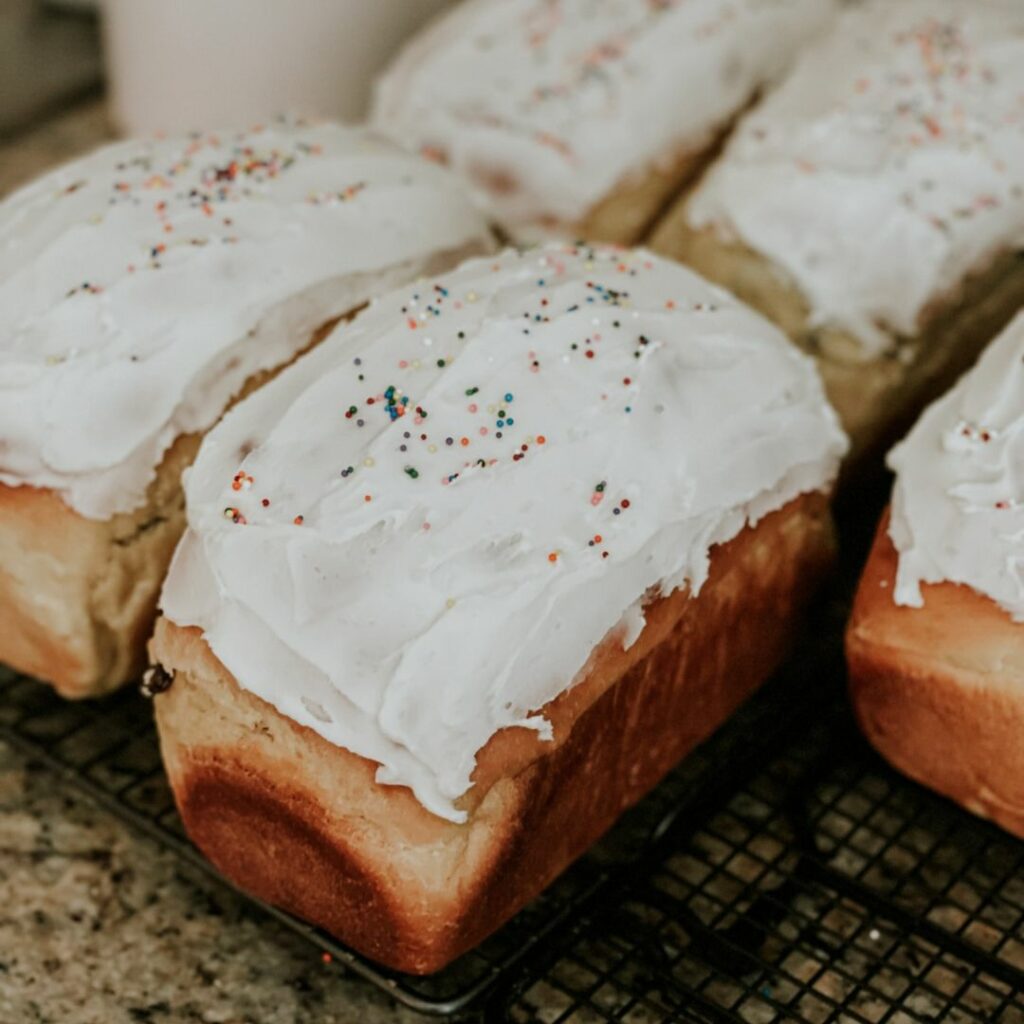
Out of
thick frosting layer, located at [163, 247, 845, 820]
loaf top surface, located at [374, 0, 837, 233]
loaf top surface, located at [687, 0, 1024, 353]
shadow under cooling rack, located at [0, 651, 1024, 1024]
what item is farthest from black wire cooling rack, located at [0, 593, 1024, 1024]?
loaf top surface, located at [374, 0, 837, 233]

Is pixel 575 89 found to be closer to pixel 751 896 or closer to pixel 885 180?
pixel 885 180

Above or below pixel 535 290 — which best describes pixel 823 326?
below

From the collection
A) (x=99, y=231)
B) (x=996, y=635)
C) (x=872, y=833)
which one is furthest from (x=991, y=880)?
(x=99, y=231)

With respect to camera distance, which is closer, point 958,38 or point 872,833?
point 872,833

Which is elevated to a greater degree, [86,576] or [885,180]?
[885,180]

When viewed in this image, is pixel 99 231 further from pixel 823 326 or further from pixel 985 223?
pixel 985 223

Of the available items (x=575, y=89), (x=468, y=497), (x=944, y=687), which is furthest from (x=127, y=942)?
(x=575, y=89)
